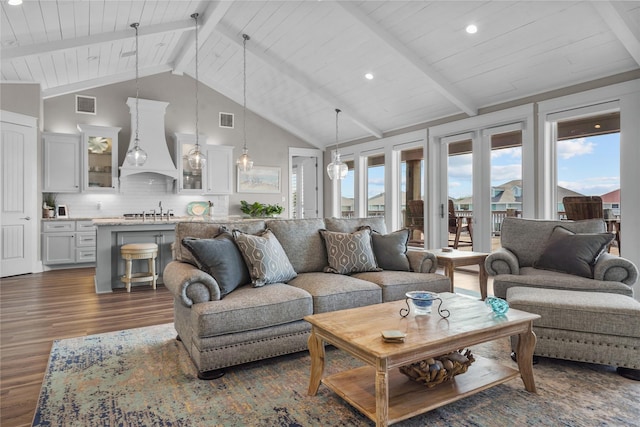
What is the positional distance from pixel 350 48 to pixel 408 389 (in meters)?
4.83

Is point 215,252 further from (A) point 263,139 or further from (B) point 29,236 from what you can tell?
(A) point 263,139

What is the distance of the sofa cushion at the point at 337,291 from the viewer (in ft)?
9.27

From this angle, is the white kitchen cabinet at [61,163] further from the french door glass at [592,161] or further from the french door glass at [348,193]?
the french door glass at [592,161]

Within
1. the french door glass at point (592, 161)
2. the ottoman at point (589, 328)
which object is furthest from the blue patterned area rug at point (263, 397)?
the french door glass at point (592, 161)

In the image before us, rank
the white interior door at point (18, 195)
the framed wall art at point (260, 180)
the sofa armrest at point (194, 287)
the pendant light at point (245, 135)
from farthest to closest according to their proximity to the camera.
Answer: the framed wall art at point (260, 180), the pendant light at point (245, 135), the white interior door at point (18, 195), the sofa armrest at point (194, 287)

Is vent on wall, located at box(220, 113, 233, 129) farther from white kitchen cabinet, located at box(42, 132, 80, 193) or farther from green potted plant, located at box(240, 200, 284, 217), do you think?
white kitchen cabinet, located at box(42, 132, 80, 193)

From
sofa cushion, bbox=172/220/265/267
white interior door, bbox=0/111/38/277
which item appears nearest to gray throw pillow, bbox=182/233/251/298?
sofa cushion, bbox=172/220/265/267

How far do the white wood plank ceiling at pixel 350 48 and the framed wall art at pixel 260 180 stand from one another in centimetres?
165

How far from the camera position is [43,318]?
373 centimetres

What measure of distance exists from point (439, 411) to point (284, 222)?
6.65 feet

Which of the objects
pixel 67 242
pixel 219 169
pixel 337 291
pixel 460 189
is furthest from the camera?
pixel 219 169

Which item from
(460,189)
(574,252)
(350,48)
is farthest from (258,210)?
(574,252)

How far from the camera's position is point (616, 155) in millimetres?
4520

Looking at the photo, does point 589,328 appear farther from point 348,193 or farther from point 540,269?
point 348,193
